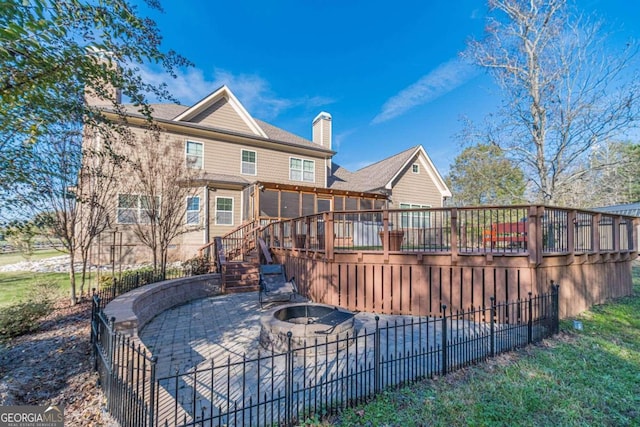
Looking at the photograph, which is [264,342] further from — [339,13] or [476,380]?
[339,13]

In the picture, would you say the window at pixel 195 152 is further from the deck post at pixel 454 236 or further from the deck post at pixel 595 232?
the deck post at pixel 595 232

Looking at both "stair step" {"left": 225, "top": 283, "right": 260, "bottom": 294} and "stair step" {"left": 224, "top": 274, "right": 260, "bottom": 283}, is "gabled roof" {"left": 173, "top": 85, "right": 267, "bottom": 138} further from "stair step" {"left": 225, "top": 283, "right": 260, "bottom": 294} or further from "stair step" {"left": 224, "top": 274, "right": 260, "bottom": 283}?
"stair step" {"left": 225, "top": 283, "right": 260, "bottom": 294}

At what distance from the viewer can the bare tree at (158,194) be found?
1058cm

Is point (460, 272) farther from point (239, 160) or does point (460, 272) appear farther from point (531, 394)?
point (239, 160)

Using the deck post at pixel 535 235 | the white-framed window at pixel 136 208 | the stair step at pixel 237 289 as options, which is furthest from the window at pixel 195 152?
the deck post at pixel 535 235

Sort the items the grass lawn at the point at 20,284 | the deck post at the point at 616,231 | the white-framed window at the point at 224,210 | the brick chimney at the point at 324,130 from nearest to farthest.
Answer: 1. the grass lawn at the point at 20,284
2. the deck post at the point at 616,231
3. the white-framed window at the point at 224,210
4. the brick chimney at the point at 324,130

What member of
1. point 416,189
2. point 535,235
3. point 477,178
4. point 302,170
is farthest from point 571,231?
point 477,178

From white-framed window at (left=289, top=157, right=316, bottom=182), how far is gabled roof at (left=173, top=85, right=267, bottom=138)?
7.98 ft

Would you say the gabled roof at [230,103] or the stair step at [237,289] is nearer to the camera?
the stair step at [237,289]

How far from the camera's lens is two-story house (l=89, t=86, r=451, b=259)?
44.2 ft

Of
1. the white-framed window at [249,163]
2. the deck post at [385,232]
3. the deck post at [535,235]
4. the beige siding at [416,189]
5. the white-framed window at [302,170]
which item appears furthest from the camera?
the beige siding at [416,189]

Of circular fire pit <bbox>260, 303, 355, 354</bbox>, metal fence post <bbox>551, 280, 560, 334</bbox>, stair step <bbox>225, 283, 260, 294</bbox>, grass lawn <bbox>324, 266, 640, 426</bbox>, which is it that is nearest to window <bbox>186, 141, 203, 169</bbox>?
stair step <bbox>225, 283, 260, 294</bbox>

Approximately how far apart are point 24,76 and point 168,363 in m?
3.95

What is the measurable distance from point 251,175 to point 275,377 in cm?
1321
